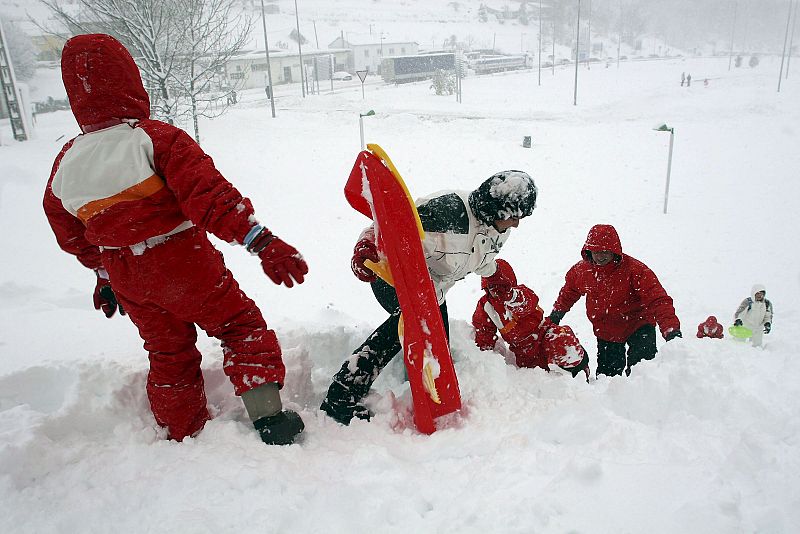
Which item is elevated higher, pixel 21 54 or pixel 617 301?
pixel 21 54

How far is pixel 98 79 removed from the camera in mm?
1981

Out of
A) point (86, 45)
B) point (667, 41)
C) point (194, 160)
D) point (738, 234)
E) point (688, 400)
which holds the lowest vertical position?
point (738, 234)

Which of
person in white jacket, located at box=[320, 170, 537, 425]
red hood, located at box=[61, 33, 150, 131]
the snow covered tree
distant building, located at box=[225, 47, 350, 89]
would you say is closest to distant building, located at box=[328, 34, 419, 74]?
distant building, located at box=[225, 47, 350, 89]

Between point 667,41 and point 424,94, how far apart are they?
8371 centimetres

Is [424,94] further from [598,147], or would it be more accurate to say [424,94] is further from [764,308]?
[764,308]

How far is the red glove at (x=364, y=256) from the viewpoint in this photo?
100 inches

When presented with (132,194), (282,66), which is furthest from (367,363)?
(282,66)

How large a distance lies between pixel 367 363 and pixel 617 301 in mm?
2394

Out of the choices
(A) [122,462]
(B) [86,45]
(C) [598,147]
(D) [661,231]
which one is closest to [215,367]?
(A) [122,462]

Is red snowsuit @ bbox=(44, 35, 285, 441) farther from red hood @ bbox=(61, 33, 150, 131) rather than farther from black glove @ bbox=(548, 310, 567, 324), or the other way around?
black glove @ bbox=(548, 310, 567, 324)

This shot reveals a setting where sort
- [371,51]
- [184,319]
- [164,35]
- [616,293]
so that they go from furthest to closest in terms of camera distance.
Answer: [371,51] < [164,35] < [616,293] < [184,319]

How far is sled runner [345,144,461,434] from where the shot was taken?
2.33 metres

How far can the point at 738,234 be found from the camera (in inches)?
412

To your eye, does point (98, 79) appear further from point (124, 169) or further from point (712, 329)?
point (712, 329)
